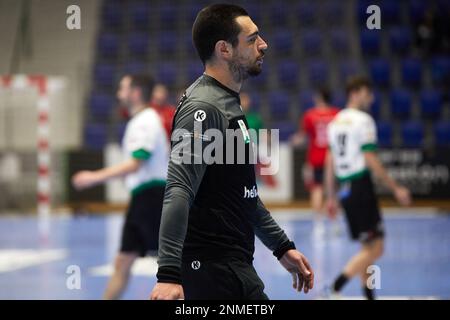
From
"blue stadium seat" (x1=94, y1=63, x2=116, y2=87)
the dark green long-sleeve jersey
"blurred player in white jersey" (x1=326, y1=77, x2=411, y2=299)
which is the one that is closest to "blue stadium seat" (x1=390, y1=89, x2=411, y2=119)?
"blue stadium seat" (x1=94, y1=63, x2=116, y2=87)

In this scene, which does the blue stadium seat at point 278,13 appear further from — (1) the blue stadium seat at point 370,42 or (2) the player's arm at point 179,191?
(2) the player's arm at point 179,191

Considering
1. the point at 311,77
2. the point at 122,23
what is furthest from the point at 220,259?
the point at 122,23

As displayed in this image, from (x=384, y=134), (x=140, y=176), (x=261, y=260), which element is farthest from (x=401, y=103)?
(x=140, y=176)

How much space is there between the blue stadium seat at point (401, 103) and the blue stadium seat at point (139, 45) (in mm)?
6430

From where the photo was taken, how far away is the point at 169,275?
294cm

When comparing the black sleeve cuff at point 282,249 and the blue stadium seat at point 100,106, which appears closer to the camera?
the black sleeve cuff at point 282,249

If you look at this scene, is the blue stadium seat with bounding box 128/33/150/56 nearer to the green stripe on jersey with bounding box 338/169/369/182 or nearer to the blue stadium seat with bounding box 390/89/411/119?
the blue stadium seat with bounding box 390/89/411/119

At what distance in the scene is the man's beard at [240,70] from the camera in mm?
3486

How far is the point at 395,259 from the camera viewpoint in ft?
33.6

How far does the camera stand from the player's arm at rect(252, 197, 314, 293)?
3727 mm

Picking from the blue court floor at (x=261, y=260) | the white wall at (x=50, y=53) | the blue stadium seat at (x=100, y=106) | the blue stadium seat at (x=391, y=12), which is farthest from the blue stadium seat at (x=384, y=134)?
the white wall at (x=50, y=53)

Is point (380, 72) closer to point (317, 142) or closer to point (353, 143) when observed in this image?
point (317, 142)

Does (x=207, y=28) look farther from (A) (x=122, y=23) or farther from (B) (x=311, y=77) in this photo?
(A) (x=122, y=23)

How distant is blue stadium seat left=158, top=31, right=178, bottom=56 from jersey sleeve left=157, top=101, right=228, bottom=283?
54.4 ft
